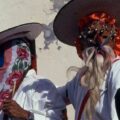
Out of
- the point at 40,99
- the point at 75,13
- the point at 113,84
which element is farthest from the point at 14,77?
the point at 113,84

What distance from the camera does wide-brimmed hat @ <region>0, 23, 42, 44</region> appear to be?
3.31 meters

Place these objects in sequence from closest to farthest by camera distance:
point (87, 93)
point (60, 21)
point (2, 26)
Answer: point (87, 93), point (60, 21), point (2, 26)

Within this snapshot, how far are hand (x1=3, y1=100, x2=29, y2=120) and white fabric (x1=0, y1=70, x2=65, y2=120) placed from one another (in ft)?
0.18

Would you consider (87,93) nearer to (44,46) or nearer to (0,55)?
(0,55)

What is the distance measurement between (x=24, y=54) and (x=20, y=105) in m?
0.30

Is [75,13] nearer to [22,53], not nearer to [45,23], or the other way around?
[22,53]

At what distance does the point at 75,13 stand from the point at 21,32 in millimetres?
396

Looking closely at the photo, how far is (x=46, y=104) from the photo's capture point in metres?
3.15

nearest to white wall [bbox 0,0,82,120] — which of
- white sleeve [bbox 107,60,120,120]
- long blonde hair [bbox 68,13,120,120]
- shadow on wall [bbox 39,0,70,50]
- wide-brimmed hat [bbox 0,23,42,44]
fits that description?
shadow on wall [bbox 39,0,70,50]

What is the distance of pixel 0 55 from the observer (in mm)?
3338

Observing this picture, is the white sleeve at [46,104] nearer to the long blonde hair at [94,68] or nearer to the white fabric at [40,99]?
the white fabric at [40,99]

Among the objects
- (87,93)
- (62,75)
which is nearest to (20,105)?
(87,93)

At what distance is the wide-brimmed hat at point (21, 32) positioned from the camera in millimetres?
3312

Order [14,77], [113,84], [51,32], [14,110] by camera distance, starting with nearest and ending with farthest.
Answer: [113,84], [14,110], [14,77], [51,32]
